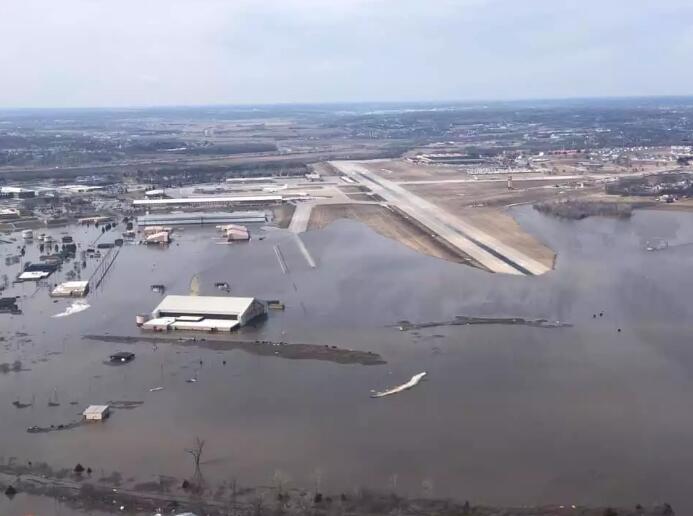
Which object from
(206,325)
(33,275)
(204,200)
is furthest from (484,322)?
(204,200)

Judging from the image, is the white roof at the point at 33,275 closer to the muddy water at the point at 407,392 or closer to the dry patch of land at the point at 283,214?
the muddy water at the point at 407,392

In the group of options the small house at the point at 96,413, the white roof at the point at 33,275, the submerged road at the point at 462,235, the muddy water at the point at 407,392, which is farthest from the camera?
the submerged road at the point at 462,235

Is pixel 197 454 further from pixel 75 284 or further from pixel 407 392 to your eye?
pixel 75 284

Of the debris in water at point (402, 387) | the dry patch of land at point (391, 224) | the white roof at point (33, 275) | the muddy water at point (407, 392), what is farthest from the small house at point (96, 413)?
the dry patch of land at point (391, 224)

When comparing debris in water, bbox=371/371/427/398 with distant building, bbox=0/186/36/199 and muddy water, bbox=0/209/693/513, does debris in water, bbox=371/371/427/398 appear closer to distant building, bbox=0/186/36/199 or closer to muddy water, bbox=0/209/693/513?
muddy water, bbox=0/209/693/513

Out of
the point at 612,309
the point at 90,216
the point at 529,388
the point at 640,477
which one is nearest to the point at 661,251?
the point at 612,309

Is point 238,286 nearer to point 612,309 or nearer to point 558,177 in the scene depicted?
point 612,309

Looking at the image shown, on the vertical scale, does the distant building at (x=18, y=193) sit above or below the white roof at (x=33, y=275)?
above
